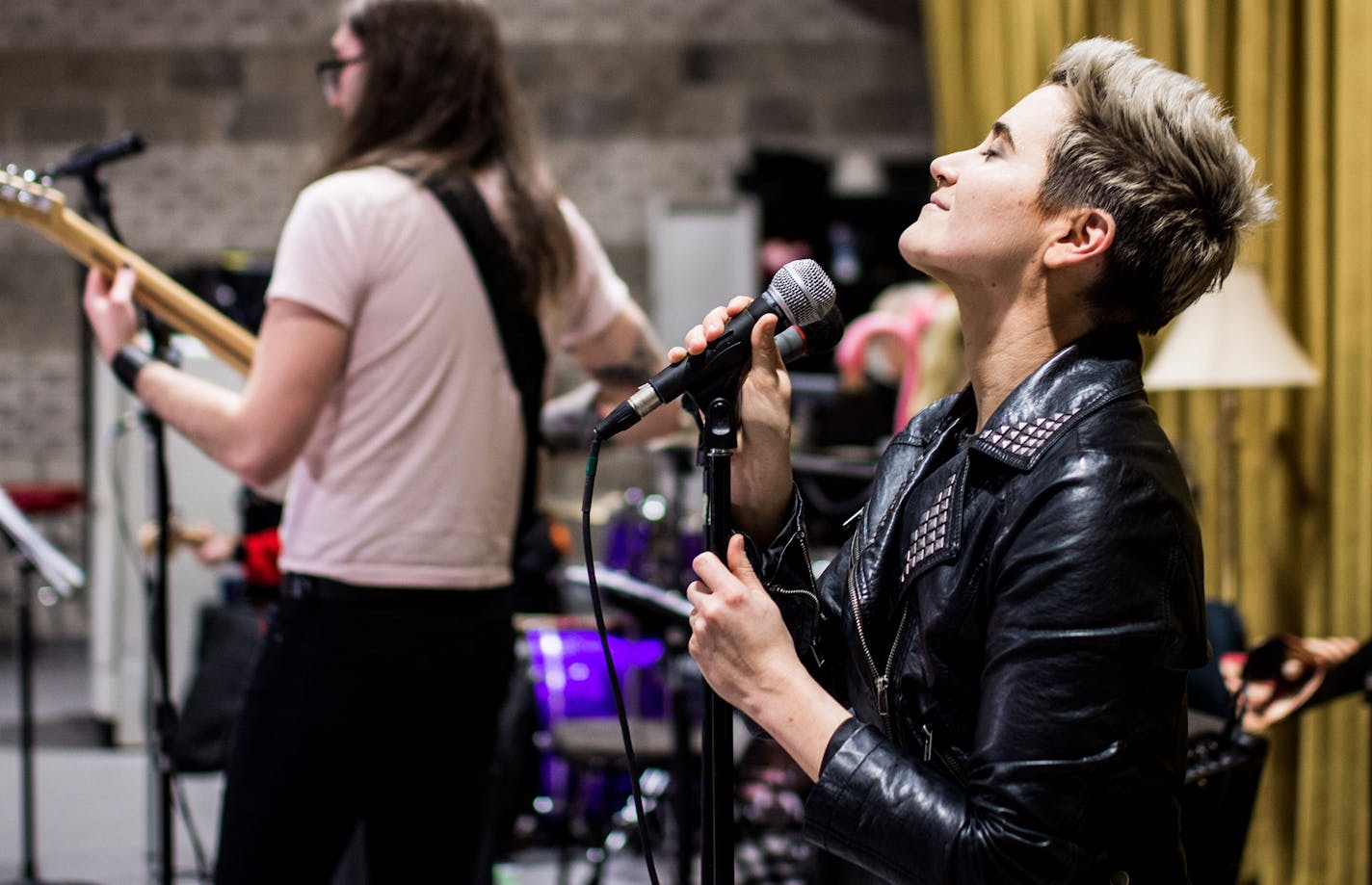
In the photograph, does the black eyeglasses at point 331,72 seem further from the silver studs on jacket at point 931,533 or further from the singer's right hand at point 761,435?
the silver studs on jacket at point 931,533

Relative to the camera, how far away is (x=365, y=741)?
1.85 m

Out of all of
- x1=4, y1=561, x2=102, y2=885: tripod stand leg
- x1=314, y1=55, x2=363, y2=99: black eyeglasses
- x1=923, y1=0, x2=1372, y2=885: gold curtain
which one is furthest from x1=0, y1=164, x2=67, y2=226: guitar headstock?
x1=923, y1=0, x2=1372, y2=885: gold curtain

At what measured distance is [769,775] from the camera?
4.77 meters

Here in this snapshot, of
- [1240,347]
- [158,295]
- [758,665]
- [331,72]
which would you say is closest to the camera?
[758,665]

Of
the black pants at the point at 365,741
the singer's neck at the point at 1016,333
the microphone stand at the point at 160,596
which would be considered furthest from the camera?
the microphone stand at the point at 160,596

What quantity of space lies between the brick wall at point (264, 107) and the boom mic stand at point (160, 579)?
6284mm

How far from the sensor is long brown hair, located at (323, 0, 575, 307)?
2025mm

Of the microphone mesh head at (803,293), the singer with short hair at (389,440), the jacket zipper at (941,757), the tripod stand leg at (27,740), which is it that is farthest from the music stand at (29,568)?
the jacket zipper at (941,757)

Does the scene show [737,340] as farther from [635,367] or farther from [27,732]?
[27,732]

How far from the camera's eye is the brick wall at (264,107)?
8492 mm

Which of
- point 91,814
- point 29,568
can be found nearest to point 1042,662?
point 29,568

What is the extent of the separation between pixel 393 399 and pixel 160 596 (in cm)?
72

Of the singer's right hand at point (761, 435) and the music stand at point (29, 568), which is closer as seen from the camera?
the singer's right hand at point (761, 435)

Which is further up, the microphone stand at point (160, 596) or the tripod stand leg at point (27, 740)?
the microphone stand at point (160, 596)
